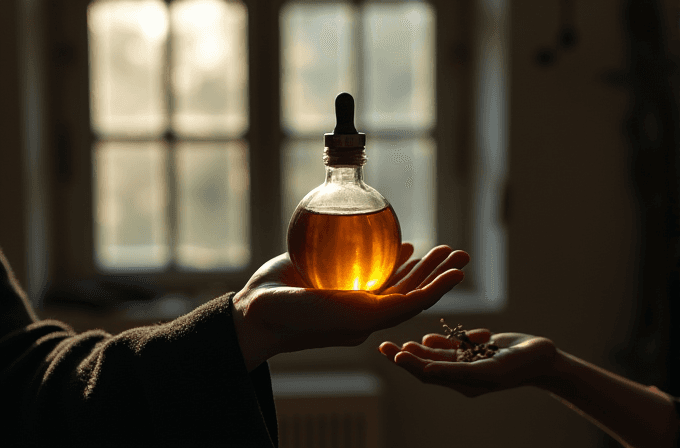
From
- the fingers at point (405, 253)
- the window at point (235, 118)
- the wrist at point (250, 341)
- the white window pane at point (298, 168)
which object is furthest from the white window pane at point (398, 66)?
the wrist at point (250, 341)

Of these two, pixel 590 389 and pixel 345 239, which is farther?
pixel 590 389

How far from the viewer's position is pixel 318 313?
81 centimetres

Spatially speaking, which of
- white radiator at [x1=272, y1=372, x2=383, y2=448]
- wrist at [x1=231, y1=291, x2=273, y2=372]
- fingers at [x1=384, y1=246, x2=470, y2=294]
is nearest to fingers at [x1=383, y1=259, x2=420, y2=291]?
fingers at [x1=384, y1=246, x2=470, y2=294]

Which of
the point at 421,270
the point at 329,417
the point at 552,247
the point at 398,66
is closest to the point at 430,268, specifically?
the point at 421,270

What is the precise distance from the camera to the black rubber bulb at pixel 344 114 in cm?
86

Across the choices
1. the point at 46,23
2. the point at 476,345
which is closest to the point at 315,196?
the point at 476,345

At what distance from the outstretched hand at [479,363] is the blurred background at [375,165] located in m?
1.03

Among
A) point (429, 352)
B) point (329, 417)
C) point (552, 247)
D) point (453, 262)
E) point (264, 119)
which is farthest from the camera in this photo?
point (264, 119)

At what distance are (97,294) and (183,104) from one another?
758 millimetres

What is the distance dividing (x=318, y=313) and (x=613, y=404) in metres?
0.57

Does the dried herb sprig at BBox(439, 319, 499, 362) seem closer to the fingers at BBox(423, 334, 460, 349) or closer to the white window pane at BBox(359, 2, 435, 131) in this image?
the fingers at BBox(423, 334, 460, 349)

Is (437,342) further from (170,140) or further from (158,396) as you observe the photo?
(170,140)

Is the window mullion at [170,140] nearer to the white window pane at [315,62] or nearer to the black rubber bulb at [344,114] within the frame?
the white window pane at [315,62]

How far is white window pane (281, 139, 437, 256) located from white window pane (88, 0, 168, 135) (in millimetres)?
522
